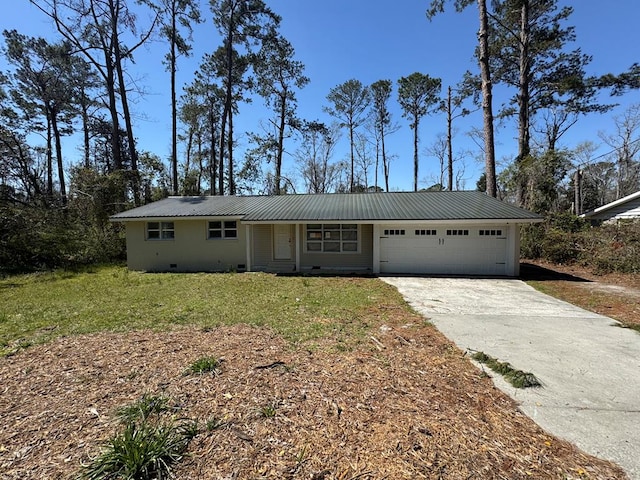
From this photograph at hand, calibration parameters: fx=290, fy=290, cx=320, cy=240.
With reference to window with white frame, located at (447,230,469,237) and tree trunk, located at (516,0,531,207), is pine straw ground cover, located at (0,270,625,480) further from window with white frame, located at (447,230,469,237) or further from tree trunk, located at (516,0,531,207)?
tree trunk, located at (516,0,531,207)

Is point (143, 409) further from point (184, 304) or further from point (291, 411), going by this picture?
point (184, 304)

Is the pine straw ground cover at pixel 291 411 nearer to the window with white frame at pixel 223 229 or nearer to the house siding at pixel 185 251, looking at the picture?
the house siding at pixel 185 251

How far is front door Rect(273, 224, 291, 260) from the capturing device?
1189cm

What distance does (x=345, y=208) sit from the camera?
39.6 ft

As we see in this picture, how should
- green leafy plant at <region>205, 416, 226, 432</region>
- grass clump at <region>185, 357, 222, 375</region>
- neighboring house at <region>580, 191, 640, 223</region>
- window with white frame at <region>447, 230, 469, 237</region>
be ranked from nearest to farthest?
green leafy plant at <region>205, 416, 226, 432</region> < grass clump at <region>185, 357, 222, 375</region> < window with white frame at <region>447, 230, 469, 237</region> < neighboring house at <region>580, 191, 640, 223</region>

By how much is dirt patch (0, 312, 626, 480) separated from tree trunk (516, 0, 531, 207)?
1506 centimetres

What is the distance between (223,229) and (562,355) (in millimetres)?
11184

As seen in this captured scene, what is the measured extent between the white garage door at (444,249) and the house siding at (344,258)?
2.07 feet

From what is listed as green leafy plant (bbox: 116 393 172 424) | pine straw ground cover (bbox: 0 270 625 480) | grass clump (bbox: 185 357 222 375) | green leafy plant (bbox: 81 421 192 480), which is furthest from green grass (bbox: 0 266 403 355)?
green leafy plant (bbox: 81 421 192 480)

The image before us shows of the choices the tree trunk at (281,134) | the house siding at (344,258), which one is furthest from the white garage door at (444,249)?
the tree trunk at (281,134)

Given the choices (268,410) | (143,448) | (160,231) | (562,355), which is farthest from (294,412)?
(160,231)

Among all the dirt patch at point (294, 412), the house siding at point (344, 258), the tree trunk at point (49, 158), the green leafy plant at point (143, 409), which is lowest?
the dirt patch at point (294, 412)

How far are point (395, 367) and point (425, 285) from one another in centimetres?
580

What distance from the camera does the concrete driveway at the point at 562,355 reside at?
2.43 metres
